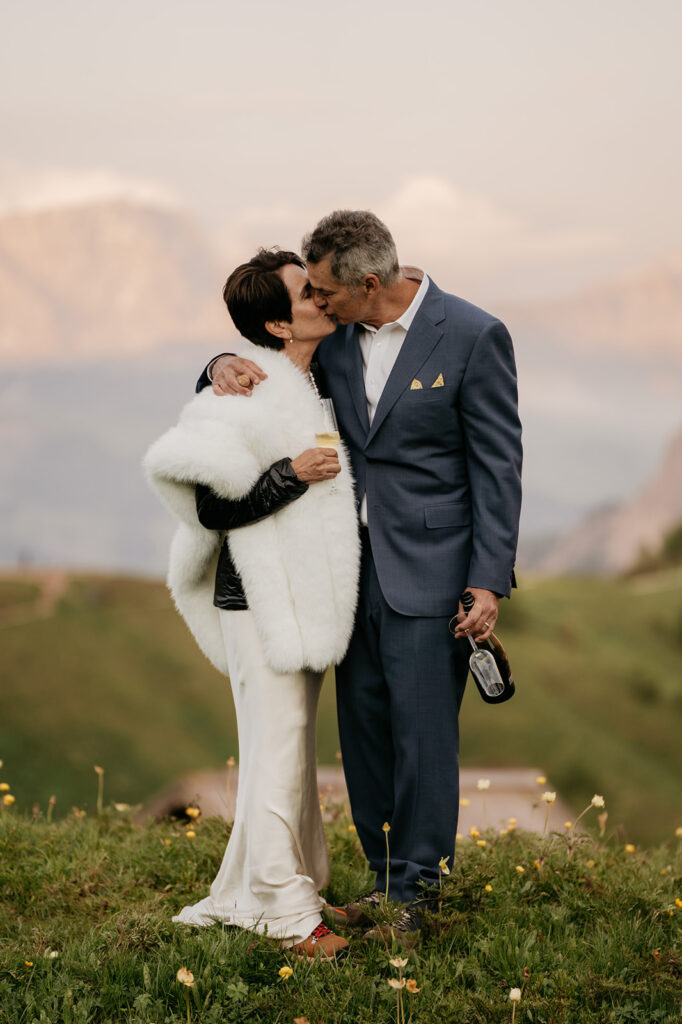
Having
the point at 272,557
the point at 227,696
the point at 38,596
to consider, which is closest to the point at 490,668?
the point at 272,557

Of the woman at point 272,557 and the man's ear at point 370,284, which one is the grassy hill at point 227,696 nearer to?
the woman at point 272,557

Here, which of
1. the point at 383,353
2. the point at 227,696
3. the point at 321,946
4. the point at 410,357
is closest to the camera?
the point at 321,946

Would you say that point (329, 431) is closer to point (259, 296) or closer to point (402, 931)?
point (259, 296)

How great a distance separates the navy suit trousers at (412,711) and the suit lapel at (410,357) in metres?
0.45

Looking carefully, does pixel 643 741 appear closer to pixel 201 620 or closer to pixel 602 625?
pixel 602 625

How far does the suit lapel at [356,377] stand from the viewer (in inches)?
136

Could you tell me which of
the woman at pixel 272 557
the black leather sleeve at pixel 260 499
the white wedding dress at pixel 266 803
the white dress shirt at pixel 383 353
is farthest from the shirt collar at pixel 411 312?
the white wedding dress at pixel 266 803

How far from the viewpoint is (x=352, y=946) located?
10.8ft

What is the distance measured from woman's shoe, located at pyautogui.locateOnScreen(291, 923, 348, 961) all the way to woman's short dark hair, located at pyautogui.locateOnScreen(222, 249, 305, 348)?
1824 millimetres

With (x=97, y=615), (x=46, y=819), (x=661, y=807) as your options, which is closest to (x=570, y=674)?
(x=661, y=807)

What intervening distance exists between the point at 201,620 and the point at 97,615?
55.3 feet

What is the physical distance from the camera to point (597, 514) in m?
28.9

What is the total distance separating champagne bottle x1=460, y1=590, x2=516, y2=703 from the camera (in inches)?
130

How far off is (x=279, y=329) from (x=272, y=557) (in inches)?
28.2
